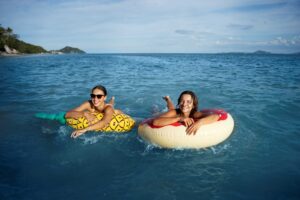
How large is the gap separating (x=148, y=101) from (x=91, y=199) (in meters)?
6.13

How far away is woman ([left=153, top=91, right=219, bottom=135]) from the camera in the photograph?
462 centimetres

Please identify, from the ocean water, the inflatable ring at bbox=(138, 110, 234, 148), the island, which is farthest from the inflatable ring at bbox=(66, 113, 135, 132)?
the island

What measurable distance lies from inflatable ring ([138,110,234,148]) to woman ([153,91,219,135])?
9 cm

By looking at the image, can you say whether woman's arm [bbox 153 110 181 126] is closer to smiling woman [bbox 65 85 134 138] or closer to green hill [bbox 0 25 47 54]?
smiling woman [bbox 65 85 134 138]

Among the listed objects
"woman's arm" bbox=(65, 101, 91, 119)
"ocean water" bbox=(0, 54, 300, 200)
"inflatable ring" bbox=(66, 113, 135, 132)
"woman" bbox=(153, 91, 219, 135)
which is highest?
"woman" bbox=(153, 91, 219, 135)

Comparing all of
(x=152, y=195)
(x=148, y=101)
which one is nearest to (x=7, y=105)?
(x=148, y=101)

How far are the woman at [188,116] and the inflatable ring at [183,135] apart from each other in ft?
0.29

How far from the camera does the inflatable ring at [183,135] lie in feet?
15.3

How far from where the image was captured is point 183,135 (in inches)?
182

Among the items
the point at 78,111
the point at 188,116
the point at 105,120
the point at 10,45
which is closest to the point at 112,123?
the point at 105,120

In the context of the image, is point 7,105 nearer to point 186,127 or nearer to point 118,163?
point 118,163

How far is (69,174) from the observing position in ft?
13.5

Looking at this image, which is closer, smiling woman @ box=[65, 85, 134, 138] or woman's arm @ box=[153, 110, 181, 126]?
woman's arm @ box=[153, 110, 181, 126]

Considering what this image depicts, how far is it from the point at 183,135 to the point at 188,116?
507mm
